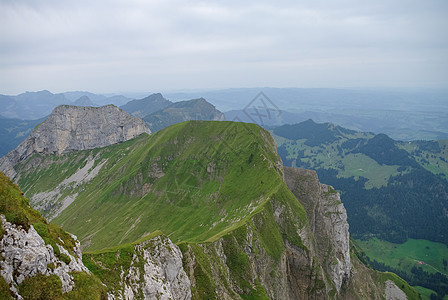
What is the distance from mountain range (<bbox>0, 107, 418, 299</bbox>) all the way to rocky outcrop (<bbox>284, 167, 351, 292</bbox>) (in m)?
0.49

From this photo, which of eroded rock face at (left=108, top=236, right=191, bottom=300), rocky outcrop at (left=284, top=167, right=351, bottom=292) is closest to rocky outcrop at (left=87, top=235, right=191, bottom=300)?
eroded rock face at (left=108, top=236, right=191, bottom=300)

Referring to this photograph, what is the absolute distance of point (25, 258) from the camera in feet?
78.1

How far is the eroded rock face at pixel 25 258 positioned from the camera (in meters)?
23.0

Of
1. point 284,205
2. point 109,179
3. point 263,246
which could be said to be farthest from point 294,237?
point 109,179

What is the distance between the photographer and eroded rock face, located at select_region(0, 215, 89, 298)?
905 inches

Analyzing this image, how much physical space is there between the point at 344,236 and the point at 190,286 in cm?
10363

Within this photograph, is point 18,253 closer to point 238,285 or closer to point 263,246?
point 238,285

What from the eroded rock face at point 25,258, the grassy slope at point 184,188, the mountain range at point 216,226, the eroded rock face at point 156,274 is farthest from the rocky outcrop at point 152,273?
the grassy slope at point 184,188

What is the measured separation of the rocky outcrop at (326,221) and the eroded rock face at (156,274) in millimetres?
82910

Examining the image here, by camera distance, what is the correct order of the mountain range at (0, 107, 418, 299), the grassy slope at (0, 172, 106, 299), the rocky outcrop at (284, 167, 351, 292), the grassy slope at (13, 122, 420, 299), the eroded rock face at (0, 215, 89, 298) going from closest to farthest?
the eroded rock face at (0, 215, 89, 298)
the grassy slope at (0, 172, 106, 299)
the mountain range at (0, 107, 418, 299)
the grassy slope at (13, 122, 420, 299)
the rocky outcrop at (284, 167, 351, 292)

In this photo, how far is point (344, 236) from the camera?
131250mm

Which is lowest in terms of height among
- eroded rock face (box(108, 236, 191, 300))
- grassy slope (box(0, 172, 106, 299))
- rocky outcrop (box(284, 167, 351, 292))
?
rocky outcrop (box(284, 167, 351, 292))

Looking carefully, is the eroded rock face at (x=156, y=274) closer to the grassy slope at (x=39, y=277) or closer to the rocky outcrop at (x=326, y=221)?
the grassy slope at (x=39, y=277)

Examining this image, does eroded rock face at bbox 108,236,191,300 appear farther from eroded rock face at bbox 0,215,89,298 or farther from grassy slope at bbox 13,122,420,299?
eroded rock face at bbox 0,215,89,298
